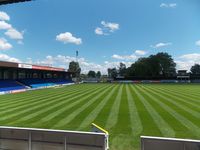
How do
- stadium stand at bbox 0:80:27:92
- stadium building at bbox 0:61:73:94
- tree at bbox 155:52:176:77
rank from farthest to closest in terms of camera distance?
1. tree at bbox 155:52:176:77
2. stadium building at bbox 0:61:73:94
3. stadium stand at bbox 0:80:27:92

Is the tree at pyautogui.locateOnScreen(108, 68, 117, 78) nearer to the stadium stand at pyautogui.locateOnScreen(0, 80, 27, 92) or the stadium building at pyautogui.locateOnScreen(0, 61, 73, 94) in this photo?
the stadium building at pyautogui.locateOnScreen(0, 61, 73, 94)

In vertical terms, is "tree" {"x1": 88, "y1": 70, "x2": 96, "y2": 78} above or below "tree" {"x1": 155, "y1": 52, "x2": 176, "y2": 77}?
below

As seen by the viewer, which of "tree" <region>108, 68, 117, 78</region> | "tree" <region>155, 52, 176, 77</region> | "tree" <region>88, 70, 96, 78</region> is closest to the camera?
"tree" <region>155, 52, 176, 77</region>

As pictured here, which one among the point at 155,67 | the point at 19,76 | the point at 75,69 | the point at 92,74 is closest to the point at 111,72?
the point at 92,74

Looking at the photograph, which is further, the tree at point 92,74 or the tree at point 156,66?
the tree at point 92,74

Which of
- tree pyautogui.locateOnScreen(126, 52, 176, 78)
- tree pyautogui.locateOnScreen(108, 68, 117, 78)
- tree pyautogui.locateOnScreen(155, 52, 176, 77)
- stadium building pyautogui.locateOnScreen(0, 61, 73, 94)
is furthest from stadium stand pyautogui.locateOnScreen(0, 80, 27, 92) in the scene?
tree pyautogui.locateOnScreen(108, 68, 117, 78)

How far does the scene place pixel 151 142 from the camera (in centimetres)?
467

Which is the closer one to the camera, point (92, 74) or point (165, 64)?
point (165, 64)

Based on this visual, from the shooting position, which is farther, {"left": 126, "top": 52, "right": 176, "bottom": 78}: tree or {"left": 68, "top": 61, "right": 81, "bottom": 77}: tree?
{"left": 126, "top": 52, "right": 176, "bottom": 78}: tree

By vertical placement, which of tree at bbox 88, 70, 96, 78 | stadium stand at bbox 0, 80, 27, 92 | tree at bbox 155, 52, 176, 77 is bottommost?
stadium stand at bbox 0, 80, 27, 92

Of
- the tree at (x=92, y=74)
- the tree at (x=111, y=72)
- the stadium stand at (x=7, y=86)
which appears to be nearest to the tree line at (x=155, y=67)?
the tree at (x=111, y=72)

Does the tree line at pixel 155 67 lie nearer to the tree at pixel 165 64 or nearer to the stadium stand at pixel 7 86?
the tree at pixel 165 64

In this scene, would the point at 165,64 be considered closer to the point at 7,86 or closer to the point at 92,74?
the point at 92,74

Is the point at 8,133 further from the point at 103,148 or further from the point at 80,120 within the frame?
the point at 80,120
